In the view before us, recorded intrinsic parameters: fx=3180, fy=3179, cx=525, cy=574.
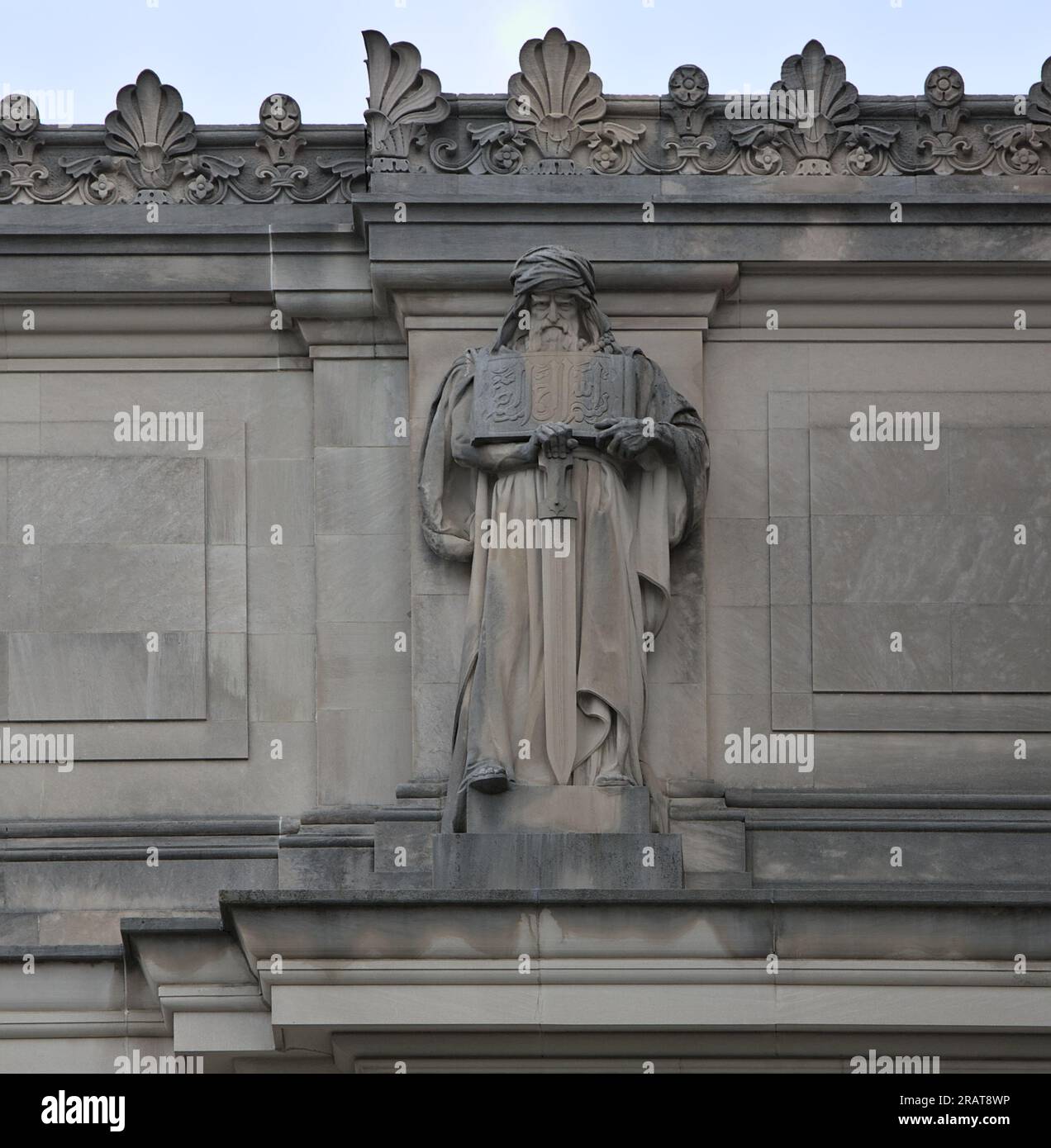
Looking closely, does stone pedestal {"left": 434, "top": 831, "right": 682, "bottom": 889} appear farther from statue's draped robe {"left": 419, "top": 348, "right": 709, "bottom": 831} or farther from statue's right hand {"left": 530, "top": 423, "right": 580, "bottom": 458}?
statue's right hand {"left": 530, "top": 423, "right": 580, "bottom": 458}

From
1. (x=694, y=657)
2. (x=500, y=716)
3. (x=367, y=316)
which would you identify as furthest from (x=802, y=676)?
(x=367, y=316)

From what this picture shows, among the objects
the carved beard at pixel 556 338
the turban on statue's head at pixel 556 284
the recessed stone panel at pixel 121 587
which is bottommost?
the recessed stone panel at pixel 121 587

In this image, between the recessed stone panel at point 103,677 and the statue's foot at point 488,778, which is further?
the recessed stone panel at point 103,677

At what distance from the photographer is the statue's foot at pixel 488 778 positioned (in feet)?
56.9

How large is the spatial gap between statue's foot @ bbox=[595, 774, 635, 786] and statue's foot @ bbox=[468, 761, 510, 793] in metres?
0.51

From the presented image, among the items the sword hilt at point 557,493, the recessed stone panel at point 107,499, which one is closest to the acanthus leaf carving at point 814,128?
the sword hilt at point 557,493

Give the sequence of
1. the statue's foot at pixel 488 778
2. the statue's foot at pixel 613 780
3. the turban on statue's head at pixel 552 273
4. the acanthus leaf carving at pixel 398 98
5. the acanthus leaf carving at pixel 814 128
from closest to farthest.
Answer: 1. the statue's foot at pixel 488 778
2. the statue's foot at pixel 613 780
3. the turban on statue's head at pixel 552 273
4. the acanthus leaf carving at pixel 398 98
5. the acanthus leaf carving at pixel 814 128

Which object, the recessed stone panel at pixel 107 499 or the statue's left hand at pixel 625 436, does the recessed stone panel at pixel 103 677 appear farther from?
the statue's left hand at pixel 625 436

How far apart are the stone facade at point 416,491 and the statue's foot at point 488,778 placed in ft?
0.34

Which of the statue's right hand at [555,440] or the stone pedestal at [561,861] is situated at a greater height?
the statue's right hand at [555,440]

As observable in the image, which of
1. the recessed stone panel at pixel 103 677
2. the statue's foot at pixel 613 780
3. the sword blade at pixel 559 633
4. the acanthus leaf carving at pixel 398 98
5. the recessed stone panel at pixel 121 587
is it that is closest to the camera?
the statue's foot at pixel 613 780

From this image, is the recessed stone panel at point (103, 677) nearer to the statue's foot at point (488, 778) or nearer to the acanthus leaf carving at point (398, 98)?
the statue's foot at point (488, 778)

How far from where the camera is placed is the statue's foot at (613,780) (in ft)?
57.3

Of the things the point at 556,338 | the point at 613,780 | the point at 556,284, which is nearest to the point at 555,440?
the point at 556,338
